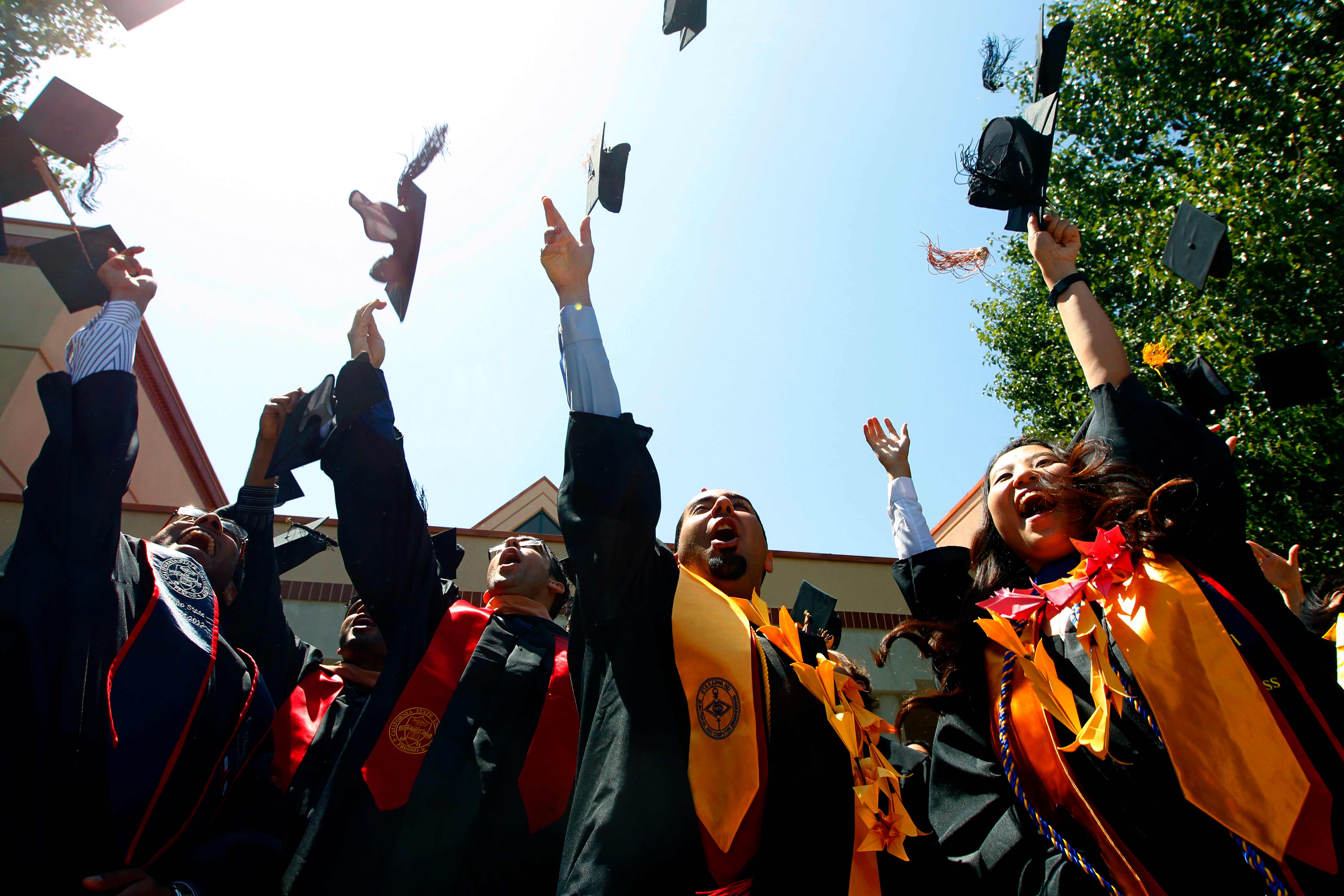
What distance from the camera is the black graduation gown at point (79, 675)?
1922 millimetres

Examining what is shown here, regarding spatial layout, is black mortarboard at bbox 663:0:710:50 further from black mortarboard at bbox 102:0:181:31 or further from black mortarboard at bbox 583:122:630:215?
black mortarboard at bbox 102:0:181:31

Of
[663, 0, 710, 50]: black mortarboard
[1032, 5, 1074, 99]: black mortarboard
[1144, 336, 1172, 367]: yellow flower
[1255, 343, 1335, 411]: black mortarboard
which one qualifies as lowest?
[1144, 336, 1172, 367]: yellow flower

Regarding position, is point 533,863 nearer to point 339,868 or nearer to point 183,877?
point 339,868

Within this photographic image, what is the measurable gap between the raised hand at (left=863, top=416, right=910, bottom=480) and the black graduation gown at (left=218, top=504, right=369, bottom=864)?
2.10 m

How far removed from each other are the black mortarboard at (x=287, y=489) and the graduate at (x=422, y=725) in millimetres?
1070

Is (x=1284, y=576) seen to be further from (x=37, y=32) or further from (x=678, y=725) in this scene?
(x=37, y=32)

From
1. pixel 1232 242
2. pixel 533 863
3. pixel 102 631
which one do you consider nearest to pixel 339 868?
pixel 533 863

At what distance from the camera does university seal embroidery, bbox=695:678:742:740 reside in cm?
184

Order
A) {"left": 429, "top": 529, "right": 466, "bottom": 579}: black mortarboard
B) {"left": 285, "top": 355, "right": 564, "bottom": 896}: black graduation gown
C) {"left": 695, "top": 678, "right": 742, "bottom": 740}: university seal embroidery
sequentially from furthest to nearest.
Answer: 1. {"left": 429, "top": 529, "right": 466, "bottom": 579}: black mortarboard
2. {"left": 285, "top": 355, "right": 564, "bottom": 896}: black graduation gown
3. {"left": 695, "top": 678, "right": 742, "bottom": 740}: university seal embroidery

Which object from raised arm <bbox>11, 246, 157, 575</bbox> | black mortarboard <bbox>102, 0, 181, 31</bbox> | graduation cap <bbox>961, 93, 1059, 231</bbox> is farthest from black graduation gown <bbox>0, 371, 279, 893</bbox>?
graduation cap <bbox>961, 93, 1059, 231</bbox>

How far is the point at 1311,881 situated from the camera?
1.49m

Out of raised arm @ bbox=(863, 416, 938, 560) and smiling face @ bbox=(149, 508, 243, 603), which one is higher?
raised arm @ bbox=(863, 416, 938, 560)

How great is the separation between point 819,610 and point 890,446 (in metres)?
0.75

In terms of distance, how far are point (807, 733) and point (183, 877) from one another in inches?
63.7
